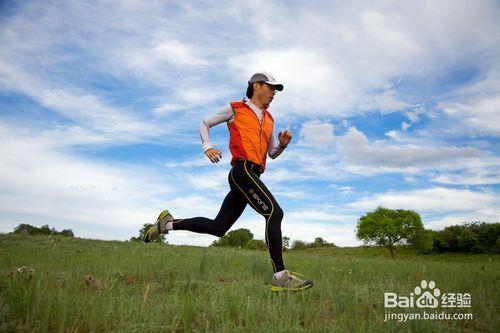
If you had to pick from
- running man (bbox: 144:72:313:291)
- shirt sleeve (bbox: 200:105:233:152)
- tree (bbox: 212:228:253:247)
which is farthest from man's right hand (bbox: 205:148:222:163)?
tree (bbox: 212:228:253:247)

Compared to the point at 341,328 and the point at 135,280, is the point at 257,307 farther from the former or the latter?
the point at 135,280

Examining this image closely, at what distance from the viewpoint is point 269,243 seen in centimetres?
540

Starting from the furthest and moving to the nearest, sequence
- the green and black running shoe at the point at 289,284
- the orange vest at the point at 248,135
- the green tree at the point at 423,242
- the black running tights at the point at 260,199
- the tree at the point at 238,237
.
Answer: the tree at the point at 238,237 < the green tree at the point at 423,242 < the orange vest at the point at 248,135 < the black running tights at the point at 260,199 < the green and black running shoe at the point at 289,284

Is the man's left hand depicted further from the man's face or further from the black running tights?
the black running tights

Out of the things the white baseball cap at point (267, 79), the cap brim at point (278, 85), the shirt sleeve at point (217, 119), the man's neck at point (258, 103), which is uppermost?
the white baseball cap at point (267, 79)

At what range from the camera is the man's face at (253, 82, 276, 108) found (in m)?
6.12

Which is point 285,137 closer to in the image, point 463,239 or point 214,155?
point 214,155

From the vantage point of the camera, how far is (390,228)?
5866 centimetres

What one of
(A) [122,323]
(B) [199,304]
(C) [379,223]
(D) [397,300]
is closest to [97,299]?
(A) [122,323]

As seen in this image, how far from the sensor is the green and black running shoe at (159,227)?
6.71 metres

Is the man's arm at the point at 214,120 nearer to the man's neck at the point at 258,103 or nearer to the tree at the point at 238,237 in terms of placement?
the man's neck at the point at 258,103

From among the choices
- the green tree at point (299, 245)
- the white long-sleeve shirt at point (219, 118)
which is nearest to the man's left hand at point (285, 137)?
the white long-sleeve shirt at point (219, 118)

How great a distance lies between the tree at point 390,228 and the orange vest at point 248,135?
57.0m

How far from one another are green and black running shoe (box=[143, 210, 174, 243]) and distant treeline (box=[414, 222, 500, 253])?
58965 mm
